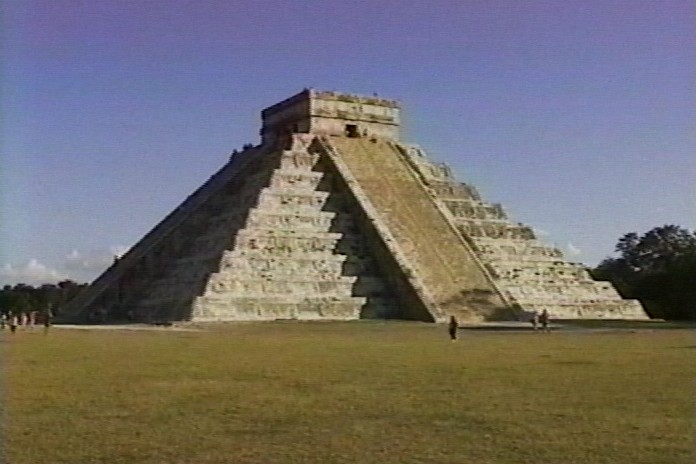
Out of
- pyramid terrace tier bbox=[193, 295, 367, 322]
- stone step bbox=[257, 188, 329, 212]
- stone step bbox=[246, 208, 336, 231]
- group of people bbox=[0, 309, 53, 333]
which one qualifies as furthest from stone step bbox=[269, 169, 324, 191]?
group of people bbox=[0, 309, 53, 333]

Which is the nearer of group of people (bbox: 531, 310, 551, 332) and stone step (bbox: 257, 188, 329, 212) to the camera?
group of people (bbox: 531, 310, 551, 332)

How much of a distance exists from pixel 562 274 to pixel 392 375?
2527 cm

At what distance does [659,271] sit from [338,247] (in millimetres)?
18314

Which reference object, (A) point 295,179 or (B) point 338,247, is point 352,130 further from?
(B) point 338,247

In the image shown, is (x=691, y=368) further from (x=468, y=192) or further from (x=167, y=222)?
(x=167, y=222)

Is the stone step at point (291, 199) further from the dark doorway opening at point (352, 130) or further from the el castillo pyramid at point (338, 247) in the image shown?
the dark doorway opening at point (352, 130)

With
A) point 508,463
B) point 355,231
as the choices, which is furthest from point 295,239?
point 508,463

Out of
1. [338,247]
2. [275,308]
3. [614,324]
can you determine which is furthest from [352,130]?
[614,324]

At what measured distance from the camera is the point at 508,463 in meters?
7.24

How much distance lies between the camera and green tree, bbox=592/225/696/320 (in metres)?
43.2

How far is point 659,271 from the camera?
47.3m

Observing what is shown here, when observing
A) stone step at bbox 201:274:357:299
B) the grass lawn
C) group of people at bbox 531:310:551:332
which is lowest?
the grass lawn

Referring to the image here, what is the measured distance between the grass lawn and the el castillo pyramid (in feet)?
47.2

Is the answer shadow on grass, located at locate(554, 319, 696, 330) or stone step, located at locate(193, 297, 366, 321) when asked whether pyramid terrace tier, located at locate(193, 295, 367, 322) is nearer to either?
stone step, located at locate(193, 297, 366, 321)
